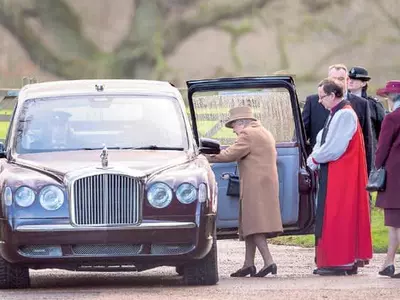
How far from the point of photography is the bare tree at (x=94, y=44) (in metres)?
26.1

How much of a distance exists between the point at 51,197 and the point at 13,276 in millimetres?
704

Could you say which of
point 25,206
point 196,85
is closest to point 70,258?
point 25,206

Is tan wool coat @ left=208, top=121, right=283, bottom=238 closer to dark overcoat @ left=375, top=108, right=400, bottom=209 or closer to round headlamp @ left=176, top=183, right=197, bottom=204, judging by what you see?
dark overcoat @ left=375, top=108, right=400, bottom=209

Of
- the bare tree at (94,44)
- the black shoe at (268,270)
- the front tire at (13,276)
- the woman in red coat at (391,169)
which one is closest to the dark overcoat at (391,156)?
the woman in red coat at (391,169)

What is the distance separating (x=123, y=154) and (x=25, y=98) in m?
1.04

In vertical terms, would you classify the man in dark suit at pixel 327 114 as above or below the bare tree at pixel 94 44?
below

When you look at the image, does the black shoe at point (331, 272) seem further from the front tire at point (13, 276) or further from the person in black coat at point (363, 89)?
the front tire at point (13, 276)

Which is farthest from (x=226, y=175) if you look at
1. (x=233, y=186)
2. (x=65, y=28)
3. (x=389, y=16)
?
(x=389, y=16)

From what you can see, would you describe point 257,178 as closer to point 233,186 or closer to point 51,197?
point 233,186

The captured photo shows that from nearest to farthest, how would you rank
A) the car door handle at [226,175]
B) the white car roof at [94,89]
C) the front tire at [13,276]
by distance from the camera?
the front tire at [13,276], the white car roof at [94,89], the car door handle at [226,175]

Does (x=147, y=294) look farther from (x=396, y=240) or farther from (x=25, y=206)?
(x=396, y=240)

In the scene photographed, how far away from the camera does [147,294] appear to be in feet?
29.2

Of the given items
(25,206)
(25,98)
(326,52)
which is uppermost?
(326,52)

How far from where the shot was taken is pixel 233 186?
35.2 ft
